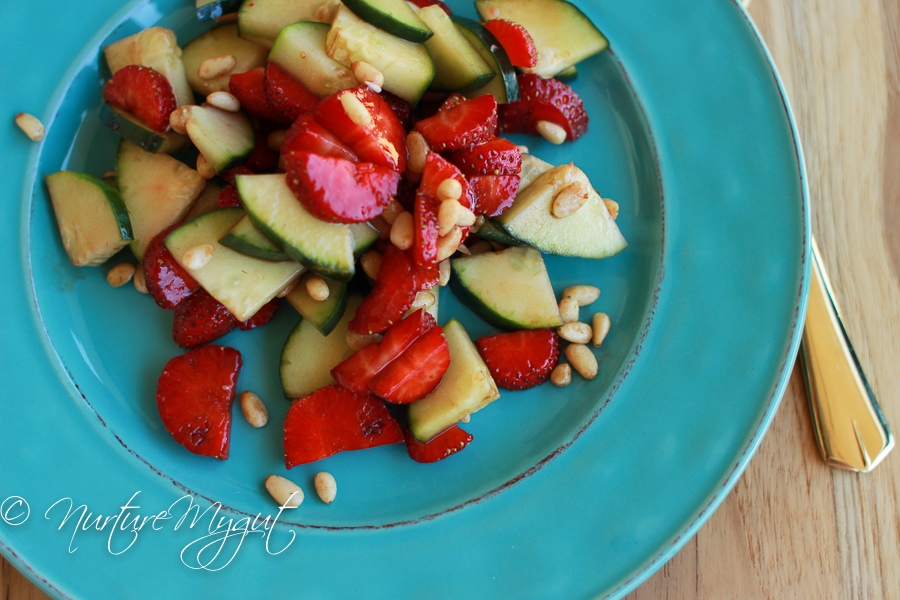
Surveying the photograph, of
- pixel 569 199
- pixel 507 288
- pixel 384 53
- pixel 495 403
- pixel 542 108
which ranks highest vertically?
pixel 384 53

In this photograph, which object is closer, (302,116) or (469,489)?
(302,116)

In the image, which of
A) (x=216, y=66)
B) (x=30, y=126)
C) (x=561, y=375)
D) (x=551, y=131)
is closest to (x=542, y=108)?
(x=551, y=131)

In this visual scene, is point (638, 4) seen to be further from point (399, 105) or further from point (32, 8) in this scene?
point (32, 8)

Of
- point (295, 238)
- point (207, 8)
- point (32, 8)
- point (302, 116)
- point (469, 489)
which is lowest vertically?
point (469, 489)

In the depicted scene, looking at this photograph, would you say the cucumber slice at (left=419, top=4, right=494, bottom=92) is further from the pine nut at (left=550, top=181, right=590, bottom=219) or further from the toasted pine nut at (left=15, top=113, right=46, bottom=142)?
the toasted pine nut at (left=15, top=113, right=46, bottom=142)

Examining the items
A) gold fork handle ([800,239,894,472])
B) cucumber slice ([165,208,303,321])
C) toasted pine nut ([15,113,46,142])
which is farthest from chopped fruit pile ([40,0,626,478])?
gold fork handle ([800,239,894,472])

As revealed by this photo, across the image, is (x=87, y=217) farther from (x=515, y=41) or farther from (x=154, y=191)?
(x=515, y=41)

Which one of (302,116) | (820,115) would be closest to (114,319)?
(302,116)
